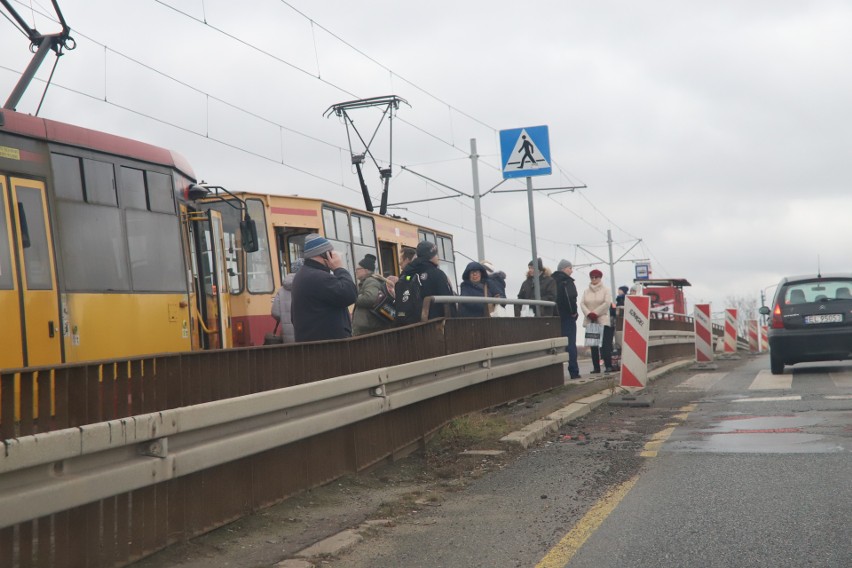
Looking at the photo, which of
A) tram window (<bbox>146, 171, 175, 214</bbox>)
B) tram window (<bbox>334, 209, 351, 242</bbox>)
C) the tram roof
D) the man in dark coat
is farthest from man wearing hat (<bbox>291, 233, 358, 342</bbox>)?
tram window (<bbox>334, 209, 351, 242</bbox>)

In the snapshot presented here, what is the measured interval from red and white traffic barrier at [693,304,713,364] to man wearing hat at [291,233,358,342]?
14406 mm

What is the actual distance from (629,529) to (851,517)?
116 centimetres

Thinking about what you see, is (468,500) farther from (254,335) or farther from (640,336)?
(254,335)

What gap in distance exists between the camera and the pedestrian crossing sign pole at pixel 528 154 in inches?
558

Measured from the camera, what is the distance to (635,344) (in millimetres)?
13602

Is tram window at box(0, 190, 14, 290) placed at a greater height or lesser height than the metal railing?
greater

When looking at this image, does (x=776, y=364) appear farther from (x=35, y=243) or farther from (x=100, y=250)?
(x=35, y=243)

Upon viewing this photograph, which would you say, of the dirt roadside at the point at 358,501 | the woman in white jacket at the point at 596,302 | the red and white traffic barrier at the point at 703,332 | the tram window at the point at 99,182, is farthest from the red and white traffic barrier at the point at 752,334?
the tram window at the point at 99,182

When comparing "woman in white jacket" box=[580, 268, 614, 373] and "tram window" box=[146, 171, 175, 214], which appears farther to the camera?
"woman in white jacket" box=[580, 268, 614, 373]

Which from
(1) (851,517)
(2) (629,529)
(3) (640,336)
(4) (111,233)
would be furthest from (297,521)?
(3) (640,336)

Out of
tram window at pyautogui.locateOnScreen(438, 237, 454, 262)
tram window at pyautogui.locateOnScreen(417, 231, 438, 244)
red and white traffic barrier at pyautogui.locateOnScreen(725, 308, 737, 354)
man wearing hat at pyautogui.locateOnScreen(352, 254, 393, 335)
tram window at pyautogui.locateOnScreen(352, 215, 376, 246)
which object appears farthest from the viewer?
red and white traffic barrier at pyautogui.locateOnScreen(725, 308, 737, 354)

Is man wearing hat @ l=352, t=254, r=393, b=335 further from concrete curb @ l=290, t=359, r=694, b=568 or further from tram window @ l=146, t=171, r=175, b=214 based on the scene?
tram window @ l=146, t=171, r=175, b=214

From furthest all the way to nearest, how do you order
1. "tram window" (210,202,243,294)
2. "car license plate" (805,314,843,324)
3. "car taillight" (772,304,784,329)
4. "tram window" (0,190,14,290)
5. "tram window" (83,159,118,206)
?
1. "car taillight" (772,304,784,329)
2. "car license plate" (805,314,843,324)
3. "tram window" (210,202,243,294)
4. "tram window" (83,159,118,206)
5. "tram window" (0,190,14,290)

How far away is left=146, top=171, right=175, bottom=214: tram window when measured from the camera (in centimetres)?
1153
